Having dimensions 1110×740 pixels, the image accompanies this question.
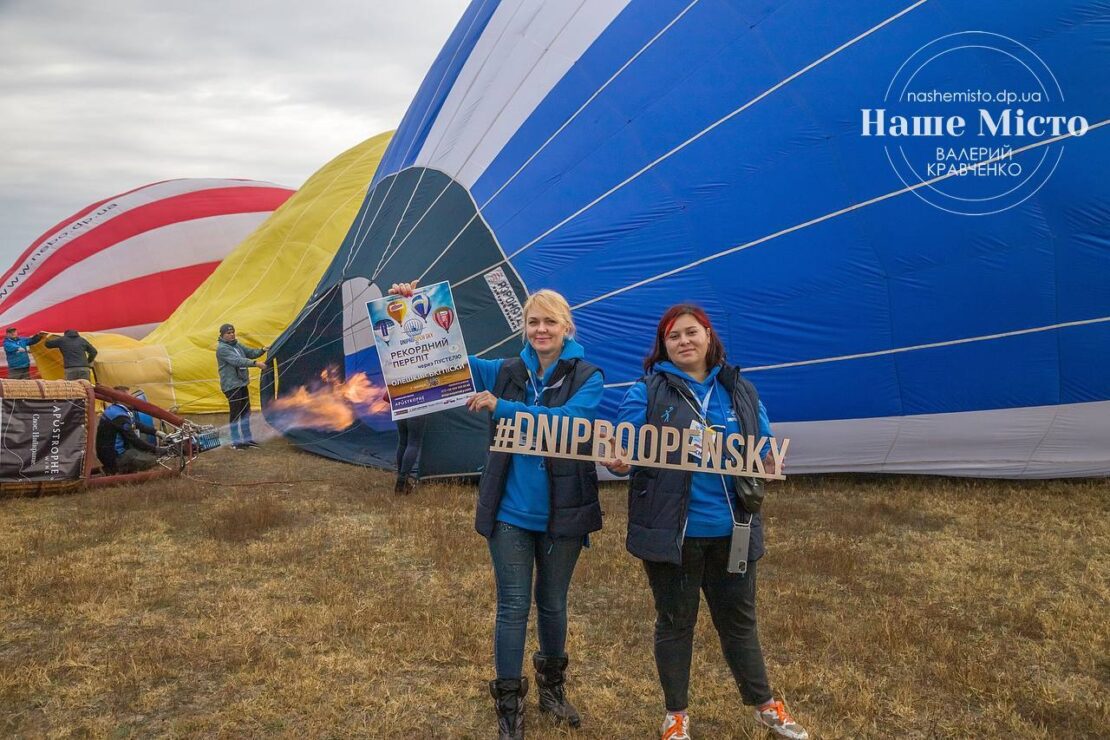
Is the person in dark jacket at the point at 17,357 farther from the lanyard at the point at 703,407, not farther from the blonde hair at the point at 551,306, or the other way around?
the lanyard at the point at 703,407

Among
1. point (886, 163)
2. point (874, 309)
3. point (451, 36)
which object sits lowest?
point (874, 309)

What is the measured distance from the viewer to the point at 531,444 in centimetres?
264

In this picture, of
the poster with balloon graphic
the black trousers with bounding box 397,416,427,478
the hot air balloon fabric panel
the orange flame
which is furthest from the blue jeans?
the orange flame

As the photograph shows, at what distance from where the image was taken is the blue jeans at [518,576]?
277 centimetres

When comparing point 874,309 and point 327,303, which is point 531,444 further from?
point 327,303

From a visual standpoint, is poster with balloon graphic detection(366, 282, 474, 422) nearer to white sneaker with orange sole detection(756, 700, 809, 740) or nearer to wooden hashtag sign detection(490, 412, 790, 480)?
wooden hashtag sign detection(490, 412, 790, 480)

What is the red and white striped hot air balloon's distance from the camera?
15094mm

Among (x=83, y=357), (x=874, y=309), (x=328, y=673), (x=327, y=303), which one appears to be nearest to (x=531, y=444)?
(x=328, y=673)

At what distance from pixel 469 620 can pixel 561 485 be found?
1.29 meters

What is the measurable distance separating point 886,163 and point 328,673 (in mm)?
4183

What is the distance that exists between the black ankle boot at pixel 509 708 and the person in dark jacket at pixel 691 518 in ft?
1.46

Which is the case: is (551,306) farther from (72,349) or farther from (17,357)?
(17,357)

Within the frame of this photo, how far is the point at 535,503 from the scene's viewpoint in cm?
277

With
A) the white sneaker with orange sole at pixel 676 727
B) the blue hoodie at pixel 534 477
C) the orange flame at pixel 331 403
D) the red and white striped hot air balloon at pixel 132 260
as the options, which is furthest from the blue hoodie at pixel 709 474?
the red and white striped hot air balloon at pixel 132 260
